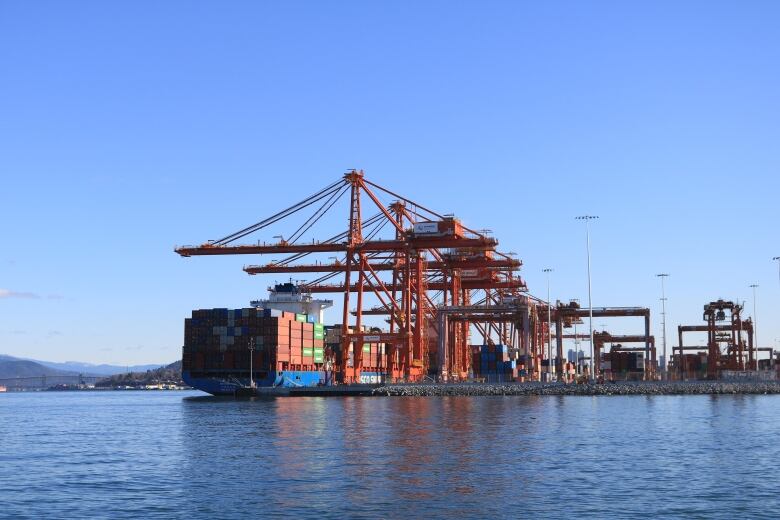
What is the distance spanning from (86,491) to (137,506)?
381 cm

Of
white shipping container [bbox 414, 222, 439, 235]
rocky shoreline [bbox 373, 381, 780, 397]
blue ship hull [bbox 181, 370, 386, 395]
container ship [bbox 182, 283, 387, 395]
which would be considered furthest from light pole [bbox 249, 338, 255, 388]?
white shipping container [bbox 414, 222, 439, 235]

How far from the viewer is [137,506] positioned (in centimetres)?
2492

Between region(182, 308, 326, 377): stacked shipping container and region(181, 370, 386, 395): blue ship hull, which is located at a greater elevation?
region(182, 308, 326, 377): stacked shipping container

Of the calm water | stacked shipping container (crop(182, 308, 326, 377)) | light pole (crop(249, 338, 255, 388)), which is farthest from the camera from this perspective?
stacked shipping container (crop(182, 308, 326, 377))

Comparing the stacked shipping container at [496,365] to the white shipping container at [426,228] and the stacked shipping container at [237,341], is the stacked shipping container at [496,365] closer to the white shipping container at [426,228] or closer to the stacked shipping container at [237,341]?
the white shipping container at [426,228]

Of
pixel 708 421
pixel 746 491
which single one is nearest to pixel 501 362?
pixel 708 421

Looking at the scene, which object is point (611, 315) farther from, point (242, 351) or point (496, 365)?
point (242, 351)

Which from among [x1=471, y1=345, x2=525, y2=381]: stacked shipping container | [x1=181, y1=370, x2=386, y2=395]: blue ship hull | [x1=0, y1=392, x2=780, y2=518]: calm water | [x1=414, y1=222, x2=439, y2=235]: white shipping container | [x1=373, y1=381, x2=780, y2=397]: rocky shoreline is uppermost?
[x1=414, y1=222, x2=439, y2=235]: white shipping container

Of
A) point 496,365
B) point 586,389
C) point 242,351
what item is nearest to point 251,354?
point 242,351

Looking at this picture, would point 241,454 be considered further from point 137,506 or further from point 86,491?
point 137,506

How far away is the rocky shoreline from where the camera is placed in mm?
86625

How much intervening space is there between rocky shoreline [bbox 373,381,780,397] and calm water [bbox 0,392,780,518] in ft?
98.6

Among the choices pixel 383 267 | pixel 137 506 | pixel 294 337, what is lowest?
pixel 137 506

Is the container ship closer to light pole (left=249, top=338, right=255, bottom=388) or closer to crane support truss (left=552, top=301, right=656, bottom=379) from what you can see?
light pole (left=249, top=338, right=255, bottom=388)
